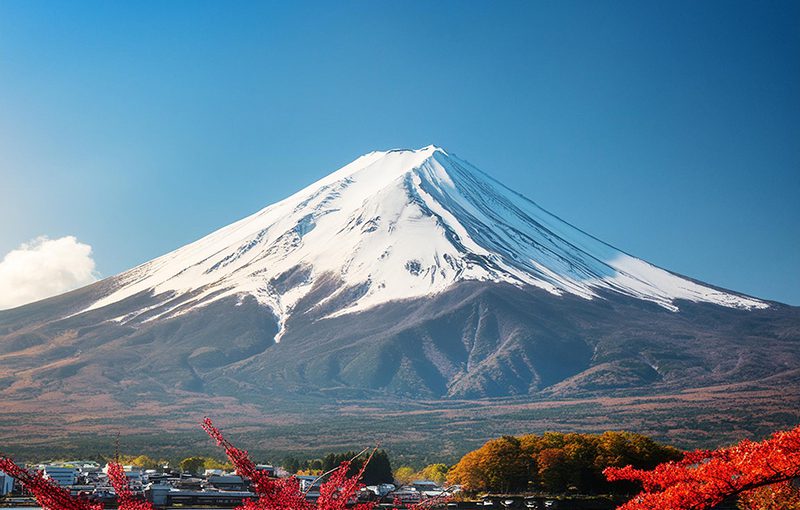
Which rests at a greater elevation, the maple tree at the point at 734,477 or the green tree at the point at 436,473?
Answer: the maple tree at the point at 734,477

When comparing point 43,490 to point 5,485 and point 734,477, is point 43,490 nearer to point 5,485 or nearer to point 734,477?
point 734,477

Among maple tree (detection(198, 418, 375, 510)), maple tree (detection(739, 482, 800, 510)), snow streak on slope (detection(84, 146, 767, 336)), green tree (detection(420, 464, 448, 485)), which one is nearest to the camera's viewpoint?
maple tree (detection(198, 418, 375, 510))

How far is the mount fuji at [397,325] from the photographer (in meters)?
139

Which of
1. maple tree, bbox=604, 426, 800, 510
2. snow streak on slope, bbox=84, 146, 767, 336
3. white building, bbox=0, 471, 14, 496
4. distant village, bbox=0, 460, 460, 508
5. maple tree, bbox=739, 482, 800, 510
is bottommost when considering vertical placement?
distant village, bbox=0, 460, 460, 508

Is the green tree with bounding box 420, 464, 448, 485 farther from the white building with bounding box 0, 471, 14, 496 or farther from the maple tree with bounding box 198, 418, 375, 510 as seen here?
the maple tree with bounding box 198, 418, 375, 510

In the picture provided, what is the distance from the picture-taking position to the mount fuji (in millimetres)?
139375

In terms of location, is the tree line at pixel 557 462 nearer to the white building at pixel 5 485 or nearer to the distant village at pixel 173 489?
the distant village at pixel 173 489

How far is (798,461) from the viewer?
264 inches

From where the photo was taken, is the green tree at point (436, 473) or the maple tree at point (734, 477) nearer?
the maple tree at point (734, 477)

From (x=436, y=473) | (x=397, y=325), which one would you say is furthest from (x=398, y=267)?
(x=436, y=473)

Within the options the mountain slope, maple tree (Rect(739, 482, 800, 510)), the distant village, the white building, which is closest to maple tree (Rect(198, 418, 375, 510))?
maple tree (Rect(739, 482, 800, 510))

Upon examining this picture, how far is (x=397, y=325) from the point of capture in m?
160

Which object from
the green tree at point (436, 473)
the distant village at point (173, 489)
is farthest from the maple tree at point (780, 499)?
the green tree at point (436, 473)

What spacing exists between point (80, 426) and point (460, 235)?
335ft
